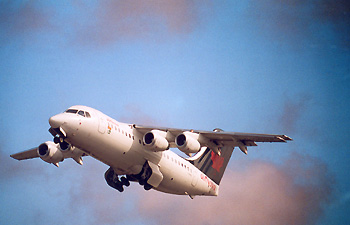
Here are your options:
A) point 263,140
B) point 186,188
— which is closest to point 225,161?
point 186,188

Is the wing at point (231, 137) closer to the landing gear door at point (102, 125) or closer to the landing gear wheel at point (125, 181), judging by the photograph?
the landing gear door at point (102, 125)

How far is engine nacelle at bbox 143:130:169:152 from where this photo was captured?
74.4 feet

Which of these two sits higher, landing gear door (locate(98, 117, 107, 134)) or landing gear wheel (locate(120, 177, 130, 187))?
landing gear door (locate(98, 117, 107, 134))

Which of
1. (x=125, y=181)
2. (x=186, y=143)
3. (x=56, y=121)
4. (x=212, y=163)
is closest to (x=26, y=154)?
(x=125, y=181)

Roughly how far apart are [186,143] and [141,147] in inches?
91.6

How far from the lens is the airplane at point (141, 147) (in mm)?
21547

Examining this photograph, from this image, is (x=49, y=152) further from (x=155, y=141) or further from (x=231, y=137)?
(x=231, y=137)

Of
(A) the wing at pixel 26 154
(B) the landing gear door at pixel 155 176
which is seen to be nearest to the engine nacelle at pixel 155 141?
(B) the landing gear door at pixel 155 176

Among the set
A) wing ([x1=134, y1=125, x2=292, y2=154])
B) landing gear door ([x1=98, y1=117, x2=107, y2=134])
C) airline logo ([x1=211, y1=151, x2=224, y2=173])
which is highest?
wing ([x1=134, y1=125, x2=292, y2=154])

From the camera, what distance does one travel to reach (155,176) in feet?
79.0

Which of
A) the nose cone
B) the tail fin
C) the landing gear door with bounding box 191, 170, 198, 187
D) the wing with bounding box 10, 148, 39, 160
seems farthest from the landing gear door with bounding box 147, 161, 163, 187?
the wing with bounding box 10, 148, 39, 160

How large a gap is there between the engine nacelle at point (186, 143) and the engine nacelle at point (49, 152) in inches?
297

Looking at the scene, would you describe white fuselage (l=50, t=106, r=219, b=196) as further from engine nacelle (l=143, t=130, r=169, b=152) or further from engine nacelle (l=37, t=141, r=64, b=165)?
engine nacelle (l=37, t=141, r=64, b=165)

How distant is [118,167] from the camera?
23719 millimetres
